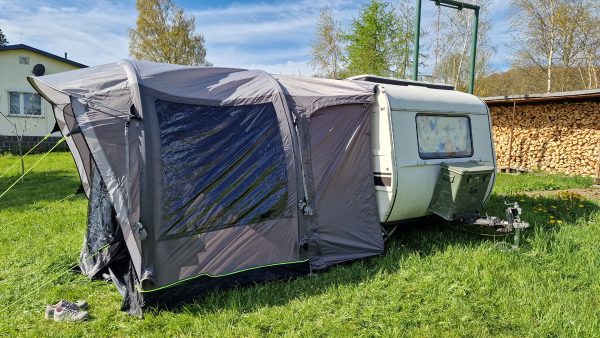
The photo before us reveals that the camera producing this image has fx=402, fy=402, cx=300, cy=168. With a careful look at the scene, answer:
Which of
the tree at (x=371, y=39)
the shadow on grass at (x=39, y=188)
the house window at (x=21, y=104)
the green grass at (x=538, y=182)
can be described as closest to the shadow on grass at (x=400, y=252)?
the green grass at (x=538, y=182)

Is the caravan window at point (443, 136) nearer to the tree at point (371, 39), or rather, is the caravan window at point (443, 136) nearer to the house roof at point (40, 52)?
the tree at point (371, 39)

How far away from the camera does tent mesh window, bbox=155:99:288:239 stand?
362 centimetres

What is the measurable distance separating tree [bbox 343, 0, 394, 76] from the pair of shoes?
16.2 metres

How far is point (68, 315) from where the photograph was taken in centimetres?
336

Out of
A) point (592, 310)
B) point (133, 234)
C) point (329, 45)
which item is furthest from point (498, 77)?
point (133, 234)

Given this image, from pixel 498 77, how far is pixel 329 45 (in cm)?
1133

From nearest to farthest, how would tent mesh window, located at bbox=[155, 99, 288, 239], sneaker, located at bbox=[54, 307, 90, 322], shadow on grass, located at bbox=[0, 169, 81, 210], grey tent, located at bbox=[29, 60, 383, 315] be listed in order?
sneaker, located at bbox=[54, 307, 90, 322] → grey tent, located at bbox=[29, 60, 383, 315] → tent mesh window, located at bbox=[155, 99, 288, 239] → shadow on grass, located at bbox=[0, 169, 81, 210]

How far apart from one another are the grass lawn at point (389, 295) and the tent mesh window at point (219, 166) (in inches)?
28.5

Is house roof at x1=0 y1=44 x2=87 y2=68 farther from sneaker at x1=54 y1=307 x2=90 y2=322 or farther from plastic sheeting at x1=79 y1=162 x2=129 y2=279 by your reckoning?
sneaker at x1=54 y1=307 x2=90 y2=322

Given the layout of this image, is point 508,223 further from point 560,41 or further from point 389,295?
point 560,41

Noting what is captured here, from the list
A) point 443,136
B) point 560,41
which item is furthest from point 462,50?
point 443,136

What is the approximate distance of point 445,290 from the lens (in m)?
3.76

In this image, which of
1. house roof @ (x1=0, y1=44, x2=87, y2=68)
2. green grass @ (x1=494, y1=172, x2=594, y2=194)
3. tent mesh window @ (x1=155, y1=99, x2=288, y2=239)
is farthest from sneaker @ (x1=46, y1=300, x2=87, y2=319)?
house roof @ (x1=0, y1=44, x2=87, y2=68)

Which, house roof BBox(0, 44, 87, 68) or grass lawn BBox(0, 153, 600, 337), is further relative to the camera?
house roof BBox(0, 44, 87, 68)
